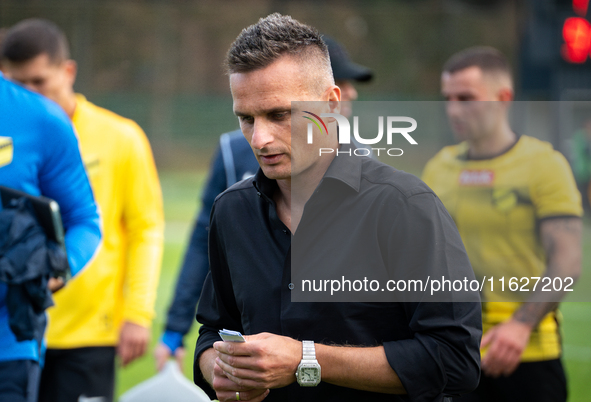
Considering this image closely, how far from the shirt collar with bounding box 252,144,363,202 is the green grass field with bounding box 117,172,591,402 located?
3.41 metres

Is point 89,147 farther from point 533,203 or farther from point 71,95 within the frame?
point 533,203

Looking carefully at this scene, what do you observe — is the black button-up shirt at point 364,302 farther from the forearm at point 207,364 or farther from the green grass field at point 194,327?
the green grass field at point 194,327

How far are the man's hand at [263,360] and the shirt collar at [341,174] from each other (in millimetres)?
479

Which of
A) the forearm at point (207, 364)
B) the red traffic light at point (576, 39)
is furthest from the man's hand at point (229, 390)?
the red traffic light at point (576, 39)

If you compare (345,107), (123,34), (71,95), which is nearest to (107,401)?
(71,95)

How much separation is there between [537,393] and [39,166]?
107 inches

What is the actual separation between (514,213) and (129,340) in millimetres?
2366

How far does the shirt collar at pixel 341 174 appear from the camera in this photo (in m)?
1.92

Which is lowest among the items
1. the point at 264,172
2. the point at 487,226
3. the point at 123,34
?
the point at 264,172

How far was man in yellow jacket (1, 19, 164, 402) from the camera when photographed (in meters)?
3.85

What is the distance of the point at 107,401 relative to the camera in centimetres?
400

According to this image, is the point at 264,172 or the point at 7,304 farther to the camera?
the point at 7,304

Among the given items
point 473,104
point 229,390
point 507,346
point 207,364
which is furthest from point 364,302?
point 473,104

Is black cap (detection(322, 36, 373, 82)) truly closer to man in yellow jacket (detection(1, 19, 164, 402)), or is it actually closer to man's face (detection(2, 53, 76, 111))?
man in yellow jacket (detection(1, 19, 164, 402))
